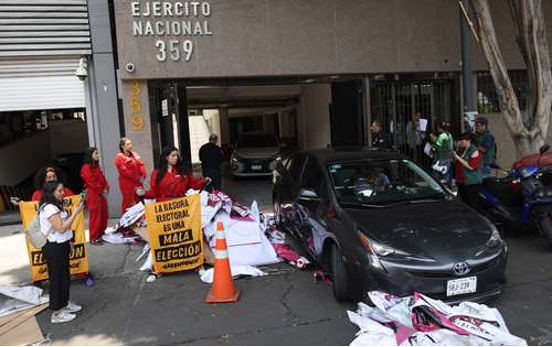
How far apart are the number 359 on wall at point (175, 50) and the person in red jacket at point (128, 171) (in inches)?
95.4

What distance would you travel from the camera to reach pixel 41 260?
18.5 feet

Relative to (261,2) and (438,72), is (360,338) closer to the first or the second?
(261,2)

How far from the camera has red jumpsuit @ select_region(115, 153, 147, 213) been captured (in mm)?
7973

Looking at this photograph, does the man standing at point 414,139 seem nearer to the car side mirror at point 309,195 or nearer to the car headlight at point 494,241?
the car side mirror at point 309,195

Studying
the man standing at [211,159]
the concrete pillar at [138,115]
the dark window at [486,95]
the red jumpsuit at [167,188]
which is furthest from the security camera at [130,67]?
the dark window at [486,95]

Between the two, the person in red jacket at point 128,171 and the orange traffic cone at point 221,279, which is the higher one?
the person in red jacket at point 128,171

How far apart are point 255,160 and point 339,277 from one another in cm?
889

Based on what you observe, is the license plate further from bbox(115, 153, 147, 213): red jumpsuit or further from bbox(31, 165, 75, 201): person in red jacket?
bbox(115, 153, 147, 213): red jumpsuit

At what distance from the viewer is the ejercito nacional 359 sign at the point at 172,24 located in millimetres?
9406

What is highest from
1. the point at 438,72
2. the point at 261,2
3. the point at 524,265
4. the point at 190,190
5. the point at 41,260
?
the point at 261,2

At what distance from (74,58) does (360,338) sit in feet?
26.9

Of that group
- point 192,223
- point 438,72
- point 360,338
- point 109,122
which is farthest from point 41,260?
point 438,72

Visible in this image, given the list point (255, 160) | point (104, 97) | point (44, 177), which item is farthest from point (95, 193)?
point (255, 160)

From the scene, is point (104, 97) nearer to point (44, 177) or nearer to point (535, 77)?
point (44, 177)
